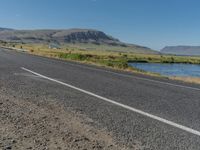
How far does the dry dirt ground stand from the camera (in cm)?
465

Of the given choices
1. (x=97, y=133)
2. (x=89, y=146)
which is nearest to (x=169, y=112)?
(x=97, y=133)

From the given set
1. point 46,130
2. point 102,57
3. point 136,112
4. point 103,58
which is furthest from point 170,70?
point 46,130

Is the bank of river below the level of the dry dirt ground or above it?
below

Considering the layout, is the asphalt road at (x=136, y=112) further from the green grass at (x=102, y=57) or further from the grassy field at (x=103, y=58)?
the green grass at (x=102, y=57)

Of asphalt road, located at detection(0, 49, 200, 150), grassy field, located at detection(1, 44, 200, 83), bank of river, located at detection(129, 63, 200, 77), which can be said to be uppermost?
asphalt road, located at detection(0, 49, 200, 150)

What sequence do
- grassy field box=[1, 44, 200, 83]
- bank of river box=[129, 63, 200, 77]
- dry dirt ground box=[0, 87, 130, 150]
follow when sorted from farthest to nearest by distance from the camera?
bank of river box=[129, 63, 200, 77] < grassy field box=[1, 44, 200, 83] < dry dirt ground box=[0, 87, 130, 150]

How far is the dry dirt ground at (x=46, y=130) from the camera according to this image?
4651 millimetres

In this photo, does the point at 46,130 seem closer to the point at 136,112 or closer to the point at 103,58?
the point at 136,112

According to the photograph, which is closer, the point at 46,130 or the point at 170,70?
the point at 46,130

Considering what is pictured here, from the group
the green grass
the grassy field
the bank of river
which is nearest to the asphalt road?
the grassy field

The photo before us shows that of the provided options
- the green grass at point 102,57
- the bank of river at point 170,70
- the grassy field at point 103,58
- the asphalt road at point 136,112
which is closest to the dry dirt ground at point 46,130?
the asphalt road at point 136,112

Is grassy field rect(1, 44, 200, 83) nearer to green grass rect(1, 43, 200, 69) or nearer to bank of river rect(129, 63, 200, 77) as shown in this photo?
green grass rect(1, 43, 200, 69)

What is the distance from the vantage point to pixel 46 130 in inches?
212

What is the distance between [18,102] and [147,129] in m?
3.38
